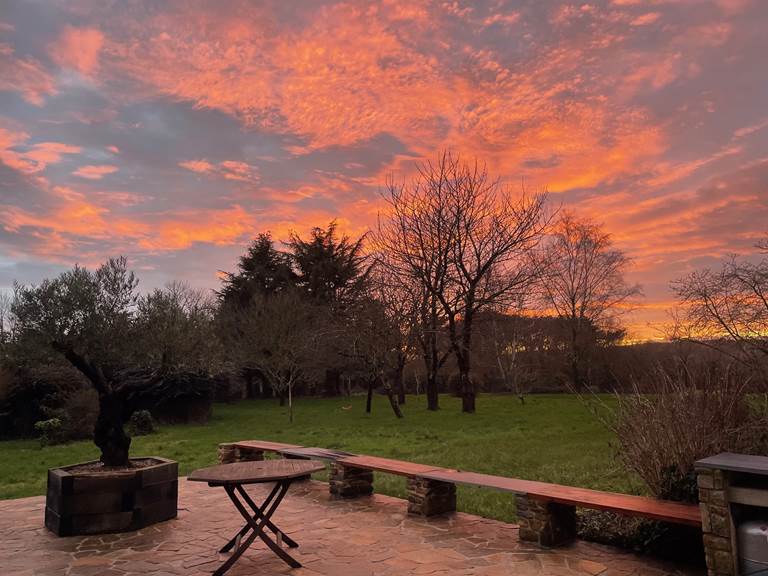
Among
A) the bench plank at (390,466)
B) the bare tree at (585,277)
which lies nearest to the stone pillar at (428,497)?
the bench plank at (390,466)

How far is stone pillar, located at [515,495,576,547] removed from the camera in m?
4.78

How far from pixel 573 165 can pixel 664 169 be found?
6.14 feet

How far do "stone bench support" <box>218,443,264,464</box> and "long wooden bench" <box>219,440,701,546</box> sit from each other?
6.00 feet

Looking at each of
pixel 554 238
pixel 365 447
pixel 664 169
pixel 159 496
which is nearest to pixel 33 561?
pixel 159 496

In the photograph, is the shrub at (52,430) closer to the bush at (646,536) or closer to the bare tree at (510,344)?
the bush at (646,536)

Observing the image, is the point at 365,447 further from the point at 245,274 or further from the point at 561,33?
the point at 245,274

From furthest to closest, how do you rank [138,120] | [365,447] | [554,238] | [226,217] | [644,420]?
[554,238] → [226,217] → [365,447] → [138,120] → [644,420]

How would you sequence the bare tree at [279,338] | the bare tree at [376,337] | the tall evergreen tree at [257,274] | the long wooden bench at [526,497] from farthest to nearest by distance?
the tall evergreen tree at [257,274]
the bare tree at [279,338]
the bare tree at [376,337]
the long wooden bench at [526,497]

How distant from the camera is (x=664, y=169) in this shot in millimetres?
11273

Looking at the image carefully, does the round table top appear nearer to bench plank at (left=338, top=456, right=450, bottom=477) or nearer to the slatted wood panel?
bench plank at (left=338, top=456, right=450, bottom=477)

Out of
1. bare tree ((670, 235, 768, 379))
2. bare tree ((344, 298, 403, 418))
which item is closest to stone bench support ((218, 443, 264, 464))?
bare tree ((670, 235, 768, 379))

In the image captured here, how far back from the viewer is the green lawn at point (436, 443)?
7859 millimetres

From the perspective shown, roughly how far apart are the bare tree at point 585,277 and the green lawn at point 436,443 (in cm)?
589

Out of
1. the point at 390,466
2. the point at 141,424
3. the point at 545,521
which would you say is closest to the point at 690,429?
the point at 545,521
